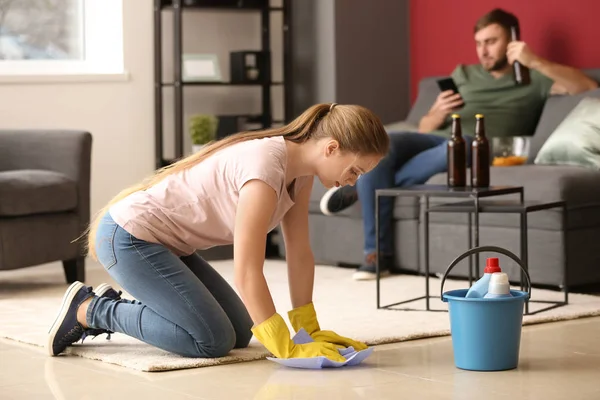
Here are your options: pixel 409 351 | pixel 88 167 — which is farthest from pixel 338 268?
pixel 409 351

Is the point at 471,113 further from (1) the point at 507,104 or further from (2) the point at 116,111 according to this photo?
(2) the point at 116,111

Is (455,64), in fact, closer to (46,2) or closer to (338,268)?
(338,268)

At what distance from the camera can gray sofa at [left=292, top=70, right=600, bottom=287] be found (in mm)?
4234

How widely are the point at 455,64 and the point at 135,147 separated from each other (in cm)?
178

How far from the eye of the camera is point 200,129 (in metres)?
6.04

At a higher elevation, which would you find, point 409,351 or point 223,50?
point 223,50

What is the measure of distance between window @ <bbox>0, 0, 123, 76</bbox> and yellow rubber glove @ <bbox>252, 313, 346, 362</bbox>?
11.6 feet

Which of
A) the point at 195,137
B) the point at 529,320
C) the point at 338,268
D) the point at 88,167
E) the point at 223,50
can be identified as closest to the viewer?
the point at 529,320

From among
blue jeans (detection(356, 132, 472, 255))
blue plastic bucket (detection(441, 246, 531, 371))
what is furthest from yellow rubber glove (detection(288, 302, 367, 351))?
blue jeans (detection(356, 132, 472, 255))

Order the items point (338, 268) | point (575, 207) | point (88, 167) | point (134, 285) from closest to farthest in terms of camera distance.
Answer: point (134, 285) → point (575, 207) → point (88, 167) → point (338, 268)

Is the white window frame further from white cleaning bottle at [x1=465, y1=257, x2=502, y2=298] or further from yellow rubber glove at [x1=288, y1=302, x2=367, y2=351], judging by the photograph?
white cleaning bottle at [x1=465, y1=257, x2=502, y2=298]

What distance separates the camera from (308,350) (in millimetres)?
2871

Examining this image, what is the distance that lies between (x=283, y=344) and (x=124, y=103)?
3.53 metres

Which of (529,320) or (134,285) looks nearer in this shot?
(134,285)
